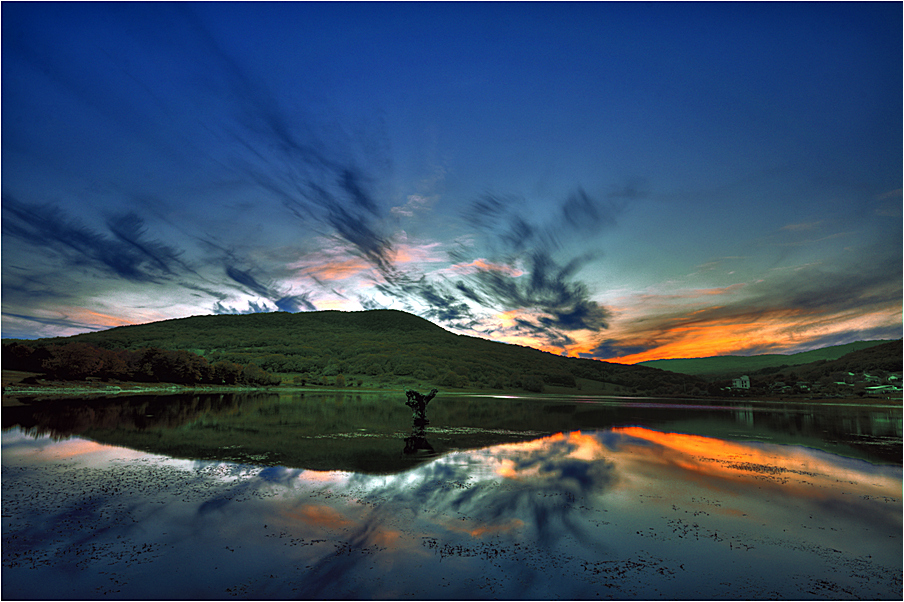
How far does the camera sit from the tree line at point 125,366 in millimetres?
58031

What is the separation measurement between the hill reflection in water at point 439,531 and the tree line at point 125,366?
54311 millimetres

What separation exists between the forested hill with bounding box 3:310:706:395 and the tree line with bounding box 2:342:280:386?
20.0 metres

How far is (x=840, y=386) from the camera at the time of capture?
280ft

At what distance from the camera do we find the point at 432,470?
1714cm

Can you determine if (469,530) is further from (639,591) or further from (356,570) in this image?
(639,591)

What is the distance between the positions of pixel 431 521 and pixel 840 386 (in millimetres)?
108801

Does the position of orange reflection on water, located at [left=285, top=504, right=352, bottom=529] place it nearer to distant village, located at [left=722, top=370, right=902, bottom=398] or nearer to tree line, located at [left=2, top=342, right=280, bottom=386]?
tree line, located at [left=2, top=342, right=280, bottom=386]

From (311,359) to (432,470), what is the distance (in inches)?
4999

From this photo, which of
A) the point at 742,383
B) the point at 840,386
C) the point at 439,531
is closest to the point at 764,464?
the point at 439,531

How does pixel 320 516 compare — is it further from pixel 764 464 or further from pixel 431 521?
pixel 764 464

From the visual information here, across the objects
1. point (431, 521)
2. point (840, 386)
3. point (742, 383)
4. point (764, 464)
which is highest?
point (431, 521)

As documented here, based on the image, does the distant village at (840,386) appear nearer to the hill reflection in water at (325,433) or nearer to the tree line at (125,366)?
the hill reflection in water at (325,433)

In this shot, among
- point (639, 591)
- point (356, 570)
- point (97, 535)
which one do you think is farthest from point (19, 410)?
point (639, 591)

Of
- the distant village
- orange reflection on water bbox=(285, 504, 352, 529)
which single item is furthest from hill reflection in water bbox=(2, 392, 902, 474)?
the distant village
